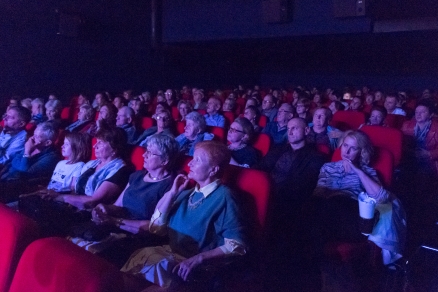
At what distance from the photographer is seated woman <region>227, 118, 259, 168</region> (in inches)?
124

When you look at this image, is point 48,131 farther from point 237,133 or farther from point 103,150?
point 237,133

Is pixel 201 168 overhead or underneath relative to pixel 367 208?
overhead

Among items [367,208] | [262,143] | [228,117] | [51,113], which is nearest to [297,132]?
[262,143]

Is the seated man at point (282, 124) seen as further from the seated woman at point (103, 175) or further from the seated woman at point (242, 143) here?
the seated woman at point (103, 175)

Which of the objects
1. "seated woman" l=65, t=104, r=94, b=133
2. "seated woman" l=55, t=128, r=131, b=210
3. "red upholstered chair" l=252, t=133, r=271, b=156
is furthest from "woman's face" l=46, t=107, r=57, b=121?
"red upholstered chair" l=252, t=133, r=271, b=156

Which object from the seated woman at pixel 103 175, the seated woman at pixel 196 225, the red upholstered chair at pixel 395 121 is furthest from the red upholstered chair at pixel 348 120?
the seated woman at pixel 196 225

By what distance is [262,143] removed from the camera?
11.0 feet

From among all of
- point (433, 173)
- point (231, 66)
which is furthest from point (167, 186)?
point (231, 66)

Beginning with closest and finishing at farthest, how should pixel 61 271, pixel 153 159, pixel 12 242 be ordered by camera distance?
pixel 61 271 < pixel 12 242 < pixel 153 159

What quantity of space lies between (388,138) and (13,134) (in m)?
2.82

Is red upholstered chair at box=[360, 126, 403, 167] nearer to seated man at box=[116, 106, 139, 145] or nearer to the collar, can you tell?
the collar

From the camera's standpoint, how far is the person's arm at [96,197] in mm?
2330

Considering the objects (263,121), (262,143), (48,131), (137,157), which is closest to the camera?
(137,157)

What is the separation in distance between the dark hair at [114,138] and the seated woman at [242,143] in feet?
2.83
